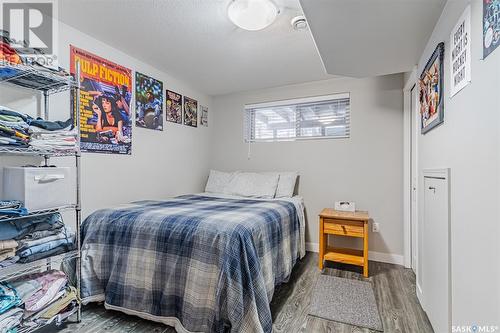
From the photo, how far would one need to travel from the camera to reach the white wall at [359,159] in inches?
112

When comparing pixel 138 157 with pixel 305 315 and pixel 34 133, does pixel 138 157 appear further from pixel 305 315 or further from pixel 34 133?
pixel 305 315

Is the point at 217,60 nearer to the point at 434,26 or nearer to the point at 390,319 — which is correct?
the point at 434,26

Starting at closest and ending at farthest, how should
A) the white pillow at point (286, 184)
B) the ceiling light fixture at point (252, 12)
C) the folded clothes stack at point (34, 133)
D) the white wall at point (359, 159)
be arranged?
the folded clothes stack at point (34, 133), the ceiling light fixture at point (252, 12), the white wall at point (359, 159), the white pillow at point (286, 184)

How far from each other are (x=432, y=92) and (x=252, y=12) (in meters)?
1.35

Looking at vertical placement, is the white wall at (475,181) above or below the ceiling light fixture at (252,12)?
below

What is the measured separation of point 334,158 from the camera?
3166mm

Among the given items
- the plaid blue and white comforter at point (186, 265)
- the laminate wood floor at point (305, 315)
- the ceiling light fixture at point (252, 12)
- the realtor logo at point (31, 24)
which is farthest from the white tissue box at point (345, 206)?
the realtor logo at point (31, 24)

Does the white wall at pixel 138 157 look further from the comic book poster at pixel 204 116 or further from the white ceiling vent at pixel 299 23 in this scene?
the white ceiling vent at pixel 299 23

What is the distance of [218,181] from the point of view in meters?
3.53

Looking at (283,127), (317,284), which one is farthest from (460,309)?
(283,127)

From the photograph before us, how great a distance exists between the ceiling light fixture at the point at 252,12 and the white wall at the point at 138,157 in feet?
4.65

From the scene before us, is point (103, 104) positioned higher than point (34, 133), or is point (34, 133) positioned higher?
point (103, 104)

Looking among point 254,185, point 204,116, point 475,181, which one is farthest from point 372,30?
point 204,116

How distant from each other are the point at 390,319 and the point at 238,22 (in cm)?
243
